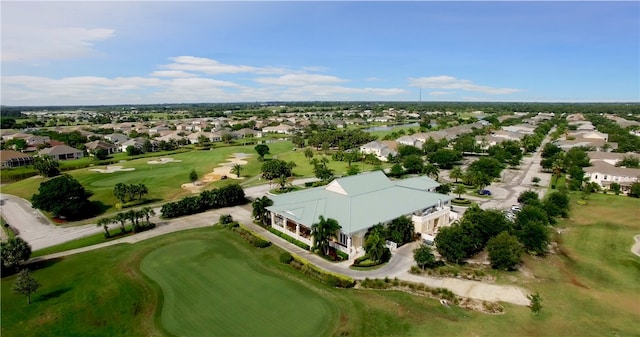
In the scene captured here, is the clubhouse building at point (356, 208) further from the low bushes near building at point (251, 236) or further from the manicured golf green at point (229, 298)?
the manicured golf green at point (229, 298)

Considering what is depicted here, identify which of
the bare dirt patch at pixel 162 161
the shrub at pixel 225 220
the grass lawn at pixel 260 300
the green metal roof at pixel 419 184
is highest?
the green metal roof at pixel 419 184

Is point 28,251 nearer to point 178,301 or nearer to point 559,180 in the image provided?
point 178,301

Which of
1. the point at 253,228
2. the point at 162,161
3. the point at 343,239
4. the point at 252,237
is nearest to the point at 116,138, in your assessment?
the point at 162,161

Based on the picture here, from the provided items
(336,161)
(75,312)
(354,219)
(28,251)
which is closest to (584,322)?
(354,219)

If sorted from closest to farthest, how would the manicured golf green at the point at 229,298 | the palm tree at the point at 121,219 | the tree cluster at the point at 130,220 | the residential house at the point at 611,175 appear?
the manicured golf green at the point at 229,298 < the palm tree at the point at 121,219 < the tree cluster at the point at 130,220 < the residential house at the point at 611,175

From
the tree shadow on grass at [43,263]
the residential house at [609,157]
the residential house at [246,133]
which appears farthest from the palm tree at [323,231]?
the residential house at [246,133]
